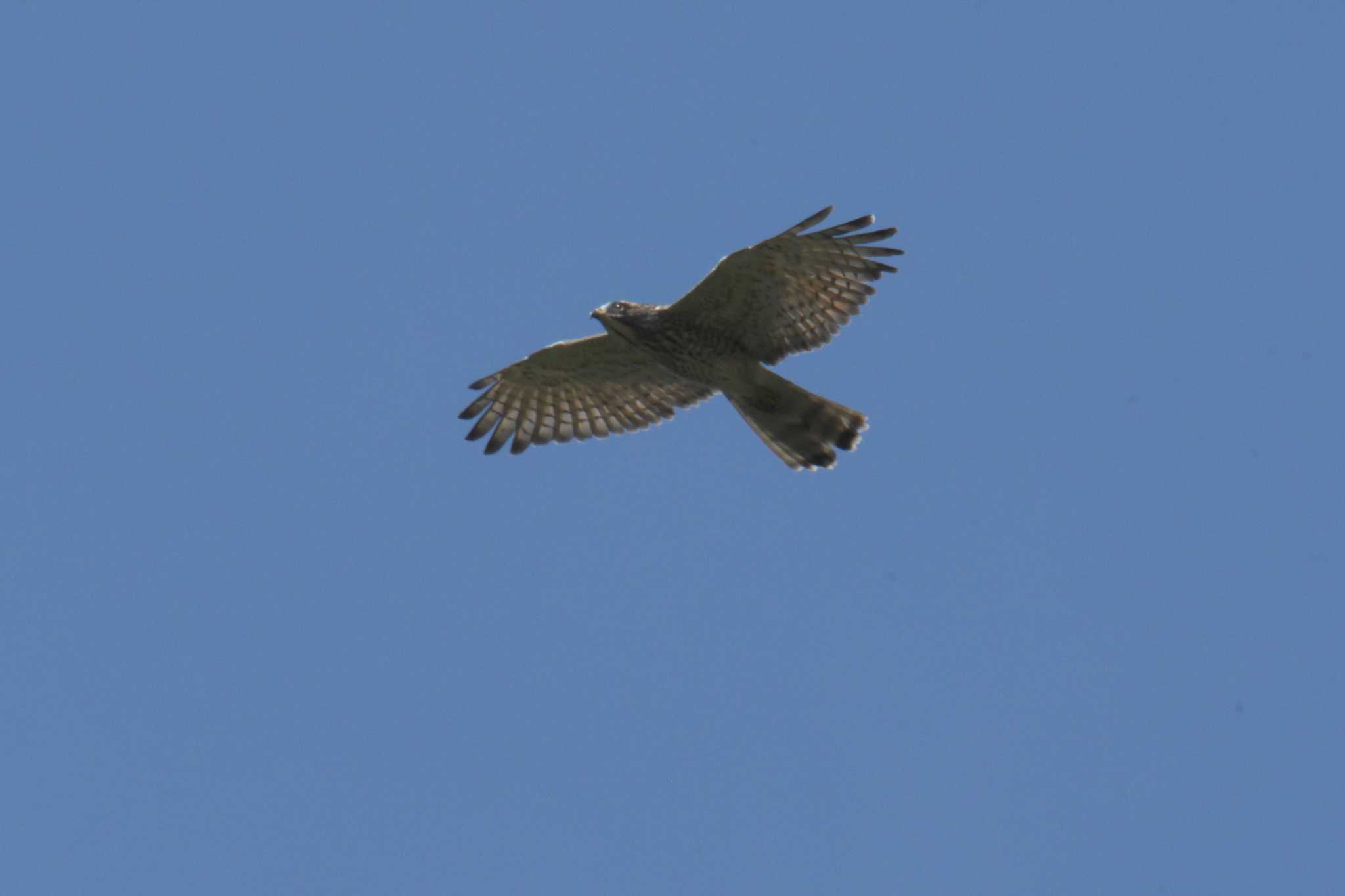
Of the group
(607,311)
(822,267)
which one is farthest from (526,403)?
(822,267)

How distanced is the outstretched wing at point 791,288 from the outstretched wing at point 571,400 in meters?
1.05

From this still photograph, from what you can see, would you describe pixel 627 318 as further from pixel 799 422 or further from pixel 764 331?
pixel 799 422

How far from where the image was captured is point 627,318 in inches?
545

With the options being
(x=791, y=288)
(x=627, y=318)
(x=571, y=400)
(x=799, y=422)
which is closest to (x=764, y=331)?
(x=791, y=288)

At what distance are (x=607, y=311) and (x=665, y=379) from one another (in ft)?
4.51

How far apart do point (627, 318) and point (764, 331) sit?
3.73ft

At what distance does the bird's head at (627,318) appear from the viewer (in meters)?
13.8

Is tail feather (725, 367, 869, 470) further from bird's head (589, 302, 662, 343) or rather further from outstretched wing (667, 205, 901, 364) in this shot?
bird's head (589, 302, 662, 343)

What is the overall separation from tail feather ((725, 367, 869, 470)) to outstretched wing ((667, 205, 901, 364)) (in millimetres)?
266

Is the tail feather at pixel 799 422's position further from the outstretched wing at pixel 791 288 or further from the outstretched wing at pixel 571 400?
the outstretched wing at pixel 571 400

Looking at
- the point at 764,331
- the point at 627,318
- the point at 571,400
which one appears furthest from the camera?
the point at 571,400

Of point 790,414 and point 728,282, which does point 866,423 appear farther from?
point 728,282

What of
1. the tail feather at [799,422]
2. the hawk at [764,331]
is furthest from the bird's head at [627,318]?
the tail feather at [799,422]

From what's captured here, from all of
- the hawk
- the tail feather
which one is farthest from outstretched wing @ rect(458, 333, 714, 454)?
the tail feather
